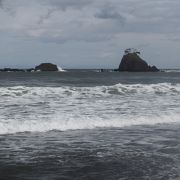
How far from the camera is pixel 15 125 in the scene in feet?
39.8

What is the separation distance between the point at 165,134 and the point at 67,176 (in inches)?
192

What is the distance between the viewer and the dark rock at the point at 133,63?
105125 mm

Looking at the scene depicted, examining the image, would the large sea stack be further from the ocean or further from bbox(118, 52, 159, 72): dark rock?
the ocean

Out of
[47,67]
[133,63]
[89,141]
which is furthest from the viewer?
[133,63]

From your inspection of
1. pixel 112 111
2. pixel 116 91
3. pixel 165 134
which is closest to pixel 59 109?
pixel 112 111

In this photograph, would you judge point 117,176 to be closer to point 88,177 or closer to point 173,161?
point 88,177

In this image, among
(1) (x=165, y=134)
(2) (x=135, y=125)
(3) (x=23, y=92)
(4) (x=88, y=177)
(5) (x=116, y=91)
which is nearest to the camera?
(4) (x=88, y=177)

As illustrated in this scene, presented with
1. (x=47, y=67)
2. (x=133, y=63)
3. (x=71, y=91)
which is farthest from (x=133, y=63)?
(x=71, y=91)

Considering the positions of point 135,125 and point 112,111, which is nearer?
point 135,125

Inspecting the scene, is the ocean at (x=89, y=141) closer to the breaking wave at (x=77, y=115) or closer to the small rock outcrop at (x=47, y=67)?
the breaking wave at (x=77, y=115)

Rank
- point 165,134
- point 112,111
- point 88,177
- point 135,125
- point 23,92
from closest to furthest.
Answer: point 88,177 < point 165,134 < point 135,125 < point 112,111 < point 23,92

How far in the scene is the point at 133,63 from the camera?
10569 centimetres

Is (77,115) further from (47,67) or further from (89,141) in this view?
(47,67)

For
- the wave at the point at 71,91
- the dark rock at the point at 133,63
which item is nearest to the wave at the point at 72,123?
the wave at the point at 71,91
